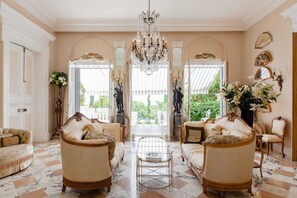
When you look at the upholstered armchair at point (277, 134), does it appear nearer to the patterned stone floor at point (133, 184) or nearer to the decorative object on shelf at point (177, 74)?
the patterned stone floor at point (133, 184)

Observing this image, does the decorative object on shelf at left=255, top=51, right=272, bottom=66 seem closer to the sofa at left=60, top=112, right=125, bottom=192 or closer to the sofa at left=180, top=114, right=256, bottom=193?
the sofa at left=180, top=114, right=256, bottom=193

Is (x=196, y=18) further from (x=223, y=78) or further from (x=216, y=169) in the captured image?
(x=216, y=169)

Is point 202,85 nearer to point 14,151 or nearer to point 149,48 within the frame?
point 149,48

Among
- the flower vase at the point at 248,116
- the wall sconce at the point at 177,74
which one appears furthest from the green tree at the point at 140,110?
the flower vase at the point at 248,116

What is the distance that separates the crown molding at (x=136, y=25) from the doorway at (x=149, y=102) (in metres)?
1.23

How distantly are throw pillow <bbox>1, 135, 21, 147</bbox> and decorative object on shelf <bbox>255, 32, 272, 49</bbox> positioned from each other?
6105 mm

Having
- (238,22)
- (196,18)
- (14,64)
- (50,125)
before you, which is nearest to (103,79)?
(50,125)

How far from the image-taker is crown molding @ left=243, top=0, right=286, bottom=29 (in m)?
4.69

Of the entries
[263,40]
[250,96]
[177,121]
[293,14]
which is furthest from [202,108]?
[250,96]

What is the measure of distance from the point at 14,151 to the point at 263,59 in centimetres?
594

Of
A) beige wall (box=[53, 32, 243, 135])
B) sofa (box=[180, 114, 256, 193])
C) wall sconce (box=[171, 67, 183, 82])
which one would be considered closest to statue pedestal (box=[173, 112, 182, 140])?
wall sconce (box=[171, 67, 183, 82])

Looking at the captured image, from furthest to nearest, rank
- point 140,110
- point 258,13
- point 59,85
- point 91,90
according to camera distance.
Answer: point 140,110 → point 91,90 → point 59,85 → point 258,13

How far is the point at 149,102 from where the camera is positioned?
324 inches

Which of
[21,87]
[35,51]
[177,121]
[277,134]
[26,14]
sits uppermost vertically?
[26,14]
